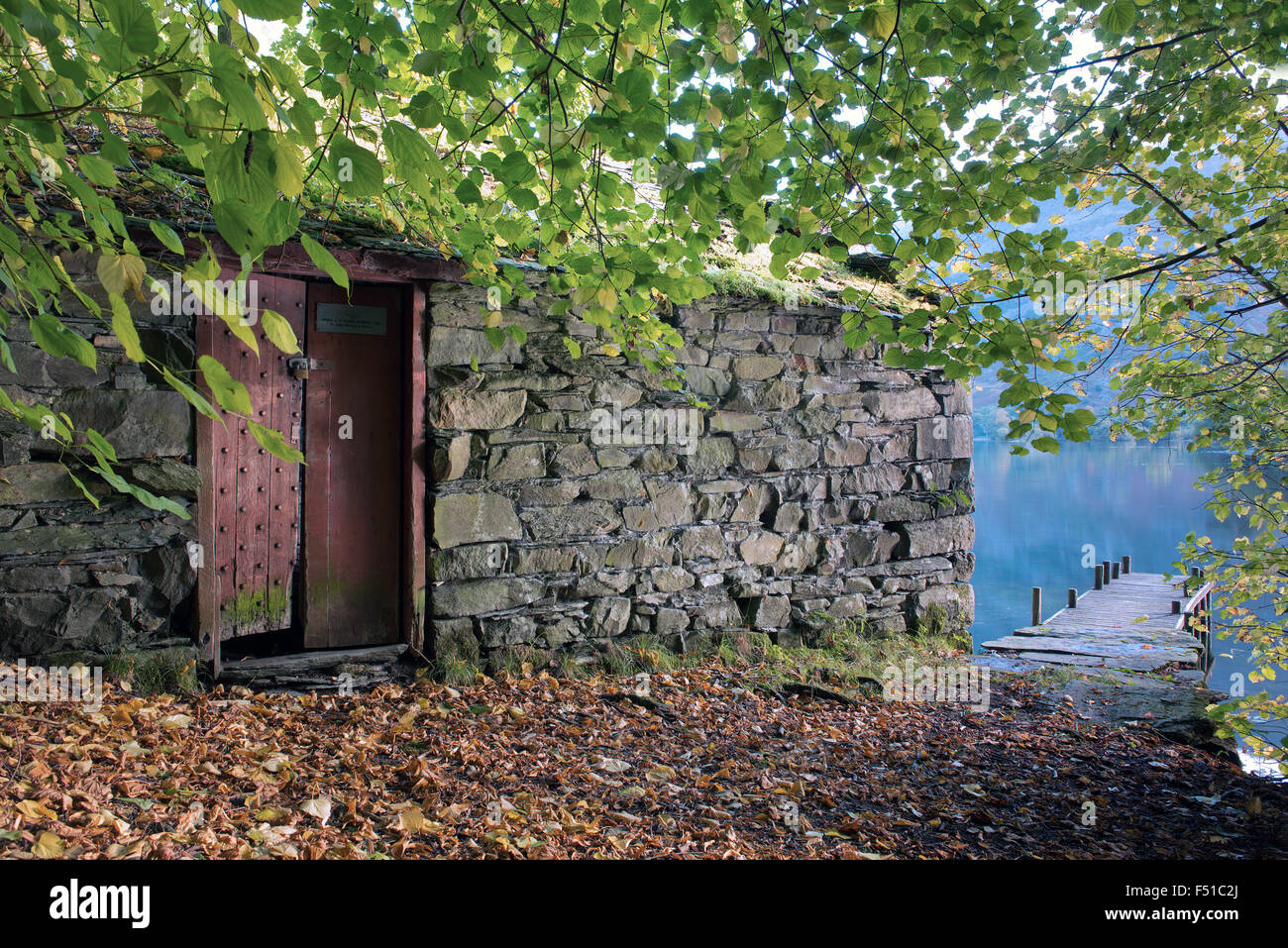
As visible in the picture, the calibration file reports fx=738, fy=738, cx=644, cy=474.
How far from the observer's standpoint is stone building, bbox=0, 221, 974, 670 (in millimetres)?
3613

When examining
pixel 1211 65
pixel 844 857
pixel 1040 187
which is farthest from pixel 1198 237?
pixel 844 857

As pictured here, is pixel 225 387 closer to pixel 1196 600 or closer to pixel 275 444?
pixel 275 444

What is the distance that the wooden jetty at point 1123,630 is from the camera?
6781 mm

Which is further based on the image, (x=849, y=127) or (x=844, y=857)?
(x=844, y=857)

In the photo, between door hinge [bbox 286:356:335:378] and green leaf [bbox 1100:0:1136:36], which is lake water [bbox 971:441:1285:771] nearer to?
green leaf [bbox 1100:0:1136:36]

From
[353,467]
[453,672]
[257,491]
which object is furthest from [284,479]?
[453,672]

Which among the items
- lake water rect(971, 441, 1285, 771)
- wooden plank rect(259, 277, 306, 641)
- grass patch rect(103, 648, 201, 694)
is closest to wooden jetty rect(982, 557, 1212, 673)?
wooden plank rect(259, 277, 306, 641)

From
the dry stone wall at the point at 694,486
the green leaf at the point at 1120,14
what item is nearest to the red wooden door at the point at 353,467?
the dry stone wall at the point at 694,486

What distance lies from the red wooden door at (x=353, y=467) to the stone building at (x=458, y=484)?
12 mm

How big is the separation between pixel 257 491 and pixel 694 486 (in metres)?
2.72

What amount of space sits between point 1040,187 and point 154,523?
4.30 meters

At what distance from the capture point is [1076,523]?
4947 centimetres

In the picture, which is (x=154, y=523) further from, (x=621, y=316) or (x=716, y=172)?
(x=716, y=172)
